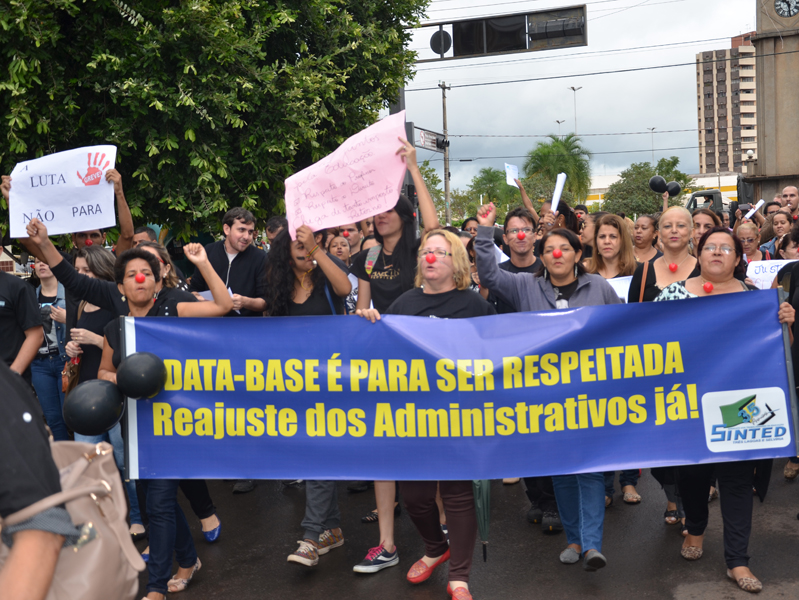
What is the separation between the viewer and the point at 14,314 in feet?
17.2

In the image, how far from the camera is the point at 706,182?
12138 centimetres

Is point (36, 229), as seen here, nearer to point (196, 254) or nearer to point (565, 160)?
point (196, 254)

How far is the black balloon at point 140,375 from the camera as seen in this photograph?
13.4 feet

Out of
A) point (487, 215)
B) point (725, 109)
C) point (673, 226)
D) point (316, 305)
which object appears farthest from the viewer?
point (725, 109)

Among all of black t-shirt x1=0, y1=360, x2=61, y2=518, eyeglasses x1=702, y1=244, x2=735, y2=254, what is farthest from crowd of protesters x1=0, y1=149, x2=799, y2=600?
black t-shirt x1=0, y1=360, x2=61, y2=518

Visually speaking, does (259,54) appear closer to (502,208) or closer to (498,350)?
(498,350)

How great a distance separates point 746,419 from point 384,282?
84.6 inches

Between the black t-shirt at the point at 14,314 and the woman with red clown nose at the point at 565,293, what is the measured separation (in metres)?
3.04

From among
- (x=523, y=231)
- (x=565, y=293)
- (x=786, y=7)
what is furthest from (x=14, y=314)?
(x=786, y=7)

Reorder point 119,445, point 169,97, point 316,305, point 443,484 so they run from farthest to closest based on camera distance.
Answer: point 169,97
point 119,445
point 316,305
point 443,484

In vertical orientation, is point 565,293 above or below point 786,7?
below

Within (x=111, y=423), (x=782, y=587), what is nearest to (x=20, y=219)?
(x=111, y=423)

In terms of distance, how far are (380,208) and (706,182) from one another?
418ft

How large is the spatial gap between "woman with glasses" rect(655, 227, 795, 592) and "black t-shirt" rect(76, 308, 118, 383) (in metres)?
3.42
